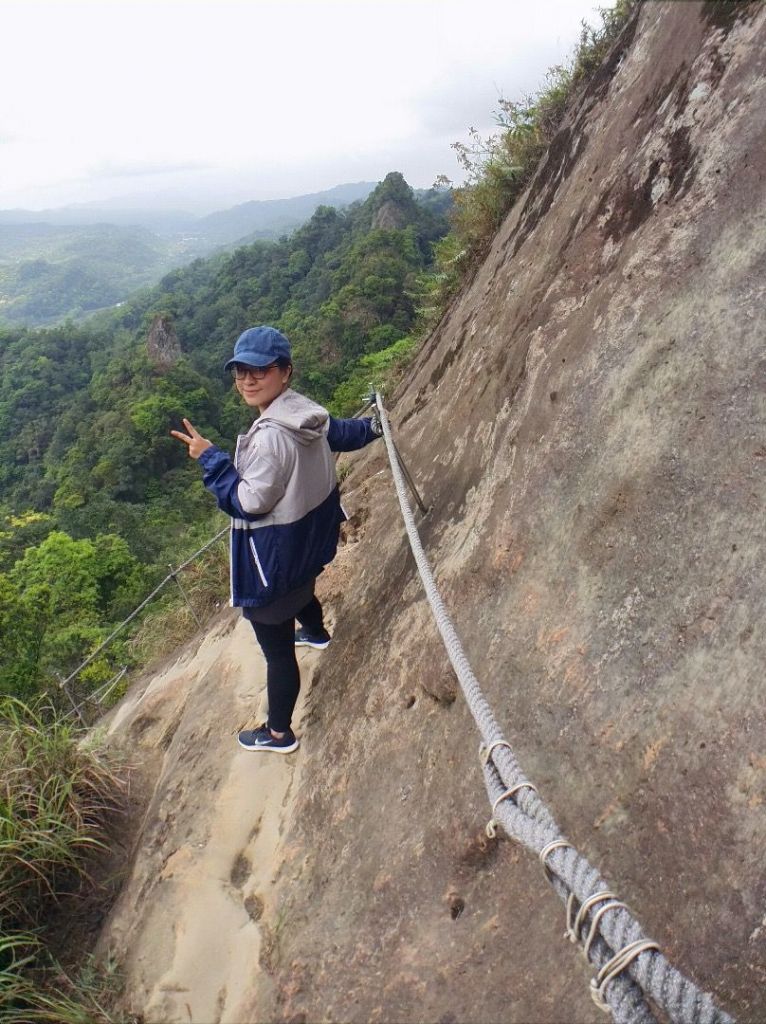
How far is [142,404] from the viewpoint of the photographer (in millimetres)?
46844

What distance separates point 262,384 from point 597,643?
5.98ft

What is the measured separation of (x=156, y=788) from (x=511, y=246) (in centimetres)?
508

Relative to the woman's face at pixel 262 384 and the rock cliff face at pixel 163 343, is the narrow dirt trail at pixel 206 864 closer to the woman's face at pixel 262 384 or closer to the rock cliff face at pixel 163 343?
the woman's face at pixel 262 384

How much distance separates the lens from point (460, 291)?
7414mm

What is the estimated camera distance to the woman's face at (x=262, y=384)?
2.88 metres

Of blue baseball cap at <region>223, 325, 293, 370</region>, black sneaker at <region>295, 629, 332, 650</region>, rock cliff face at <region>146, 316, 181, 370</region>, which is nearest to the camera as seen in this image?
blue baseball cap at <region>223, 325, 293, 370</region>

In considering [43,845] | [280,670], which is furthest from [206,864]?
[280,670]

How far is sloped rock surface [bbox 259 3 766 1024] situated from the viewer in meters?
1.98

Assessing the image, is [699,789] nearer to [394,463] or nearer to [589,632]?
[589,632]

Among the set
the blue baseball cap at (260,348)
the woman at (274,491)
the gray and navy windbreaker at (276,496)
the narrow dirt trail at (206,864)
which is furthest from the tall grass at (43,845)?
the blue baseball cap at (260,348)

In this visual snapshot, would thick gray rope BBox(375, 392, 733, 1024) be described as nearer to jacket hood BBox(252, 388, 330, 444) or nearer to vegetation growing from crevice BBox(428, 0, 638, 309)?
jacket hood BBox(252, 388, 330, 444)

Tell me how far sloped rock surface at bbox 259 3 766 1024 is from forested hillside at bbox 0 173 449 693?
29.8 feet

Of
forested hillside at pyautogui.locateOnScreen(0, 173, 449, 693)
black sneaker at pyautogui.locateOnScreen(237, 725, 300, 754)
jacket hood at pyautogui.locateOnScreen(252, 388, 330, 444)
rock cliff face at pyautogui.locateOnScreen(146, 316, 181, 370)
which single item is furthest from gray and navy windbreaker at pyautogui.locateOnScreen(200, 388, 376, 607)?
rock cliff face at pyautogui.locateOnScreen(146, 316, 181, 370)

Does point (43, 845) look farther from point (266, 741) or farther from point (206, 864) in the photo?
point (266, 741)
